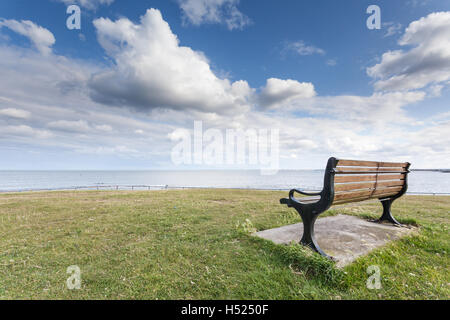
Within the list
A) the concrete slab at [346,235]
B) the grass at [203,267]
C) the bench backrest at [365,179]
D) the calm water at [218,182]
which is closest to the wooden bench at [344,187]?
the bench backrest at [365,179]

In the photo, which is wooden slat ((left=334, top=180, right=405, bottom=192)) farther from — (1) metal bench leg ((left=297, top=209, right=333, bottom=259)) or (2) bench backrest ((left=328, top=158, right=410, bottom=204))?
(1) metal bench leg ((left=297, top=209, right=333, bottom=259))

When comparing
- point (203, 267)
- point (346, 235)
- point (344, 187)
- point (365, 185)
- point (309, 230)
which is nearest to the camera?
point (203, 267)

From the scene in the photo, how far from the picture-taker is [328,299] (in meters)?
2.24

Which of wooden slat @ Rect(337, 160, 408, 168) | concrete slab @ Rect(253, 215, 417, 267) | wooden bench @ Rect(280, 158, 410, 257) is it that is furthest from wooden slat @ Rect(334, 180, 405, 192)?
concrete slab @ Rect(253, 215, 417, 267)

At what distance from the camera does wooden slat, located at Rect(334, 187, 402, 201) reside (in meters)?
3.24

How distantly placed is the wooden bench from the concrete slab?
1.09 feet

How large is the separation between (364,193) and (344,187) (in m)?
0.76

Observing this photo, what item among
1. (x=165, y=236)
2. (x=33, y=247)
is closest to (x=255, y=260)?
(x=165, y=236)

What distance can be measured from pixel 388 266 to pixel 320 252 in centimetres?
87

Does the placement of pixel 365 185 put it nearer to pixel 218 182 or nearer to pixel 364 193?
pixel 364 193

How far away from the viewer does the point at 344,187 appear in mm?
3299

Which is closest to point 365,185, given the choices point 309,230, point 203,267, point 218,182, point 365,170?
point 365,170
